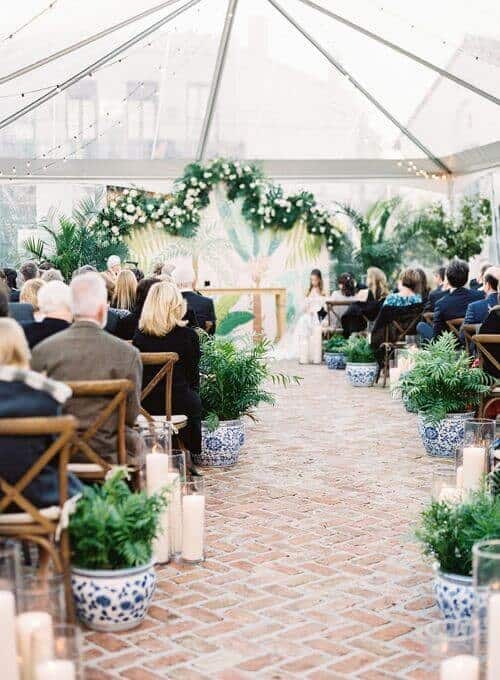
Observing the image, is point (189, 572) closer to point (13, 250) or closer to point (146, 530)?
point (146, 530)

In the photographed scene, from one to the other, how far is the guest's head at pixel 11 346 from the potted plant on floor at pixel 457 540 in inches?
71.9

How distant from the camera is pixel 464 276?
358 inches

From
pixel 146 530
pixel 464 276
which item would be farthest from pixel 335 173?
pixel 146 530

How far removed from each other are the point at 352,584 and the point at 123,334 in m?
2.96

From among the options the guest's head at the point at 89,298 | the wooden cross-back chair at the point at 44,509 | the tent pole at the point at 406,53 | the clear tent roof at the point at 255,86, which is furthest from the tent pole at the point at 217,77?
the wooden cross-back chair at the point at 44,509

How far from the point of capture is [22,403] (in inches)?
145

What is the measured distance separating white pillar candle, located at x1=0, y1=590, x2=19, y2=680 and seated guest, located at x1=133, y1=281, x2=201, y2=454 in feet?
10.3

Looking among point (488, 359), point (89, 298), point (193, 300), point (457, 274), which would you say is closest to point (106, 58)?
point (193, 300)

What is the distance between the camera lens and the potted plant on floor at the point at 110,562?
3.87m

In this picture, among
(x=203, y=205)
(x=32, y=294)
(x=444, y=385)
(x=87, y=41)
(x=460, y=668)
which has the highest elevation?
(x=87, y=41)

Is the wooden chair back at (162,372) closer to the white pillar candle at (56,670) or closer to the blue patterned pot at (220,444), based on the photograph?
the blue patterned pot at (220,444)

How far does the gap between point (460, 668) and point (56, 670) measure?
46.1 inches

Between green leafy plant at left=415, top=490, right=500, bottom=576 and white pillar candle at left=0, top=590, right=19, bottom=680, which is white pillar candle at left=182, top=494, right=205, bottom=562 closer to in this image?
green leafy plant at left=415, top=490, right=500, bottom=576

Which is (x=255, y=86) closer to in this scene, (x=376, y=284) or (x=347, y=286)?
(x=347, y=286)
